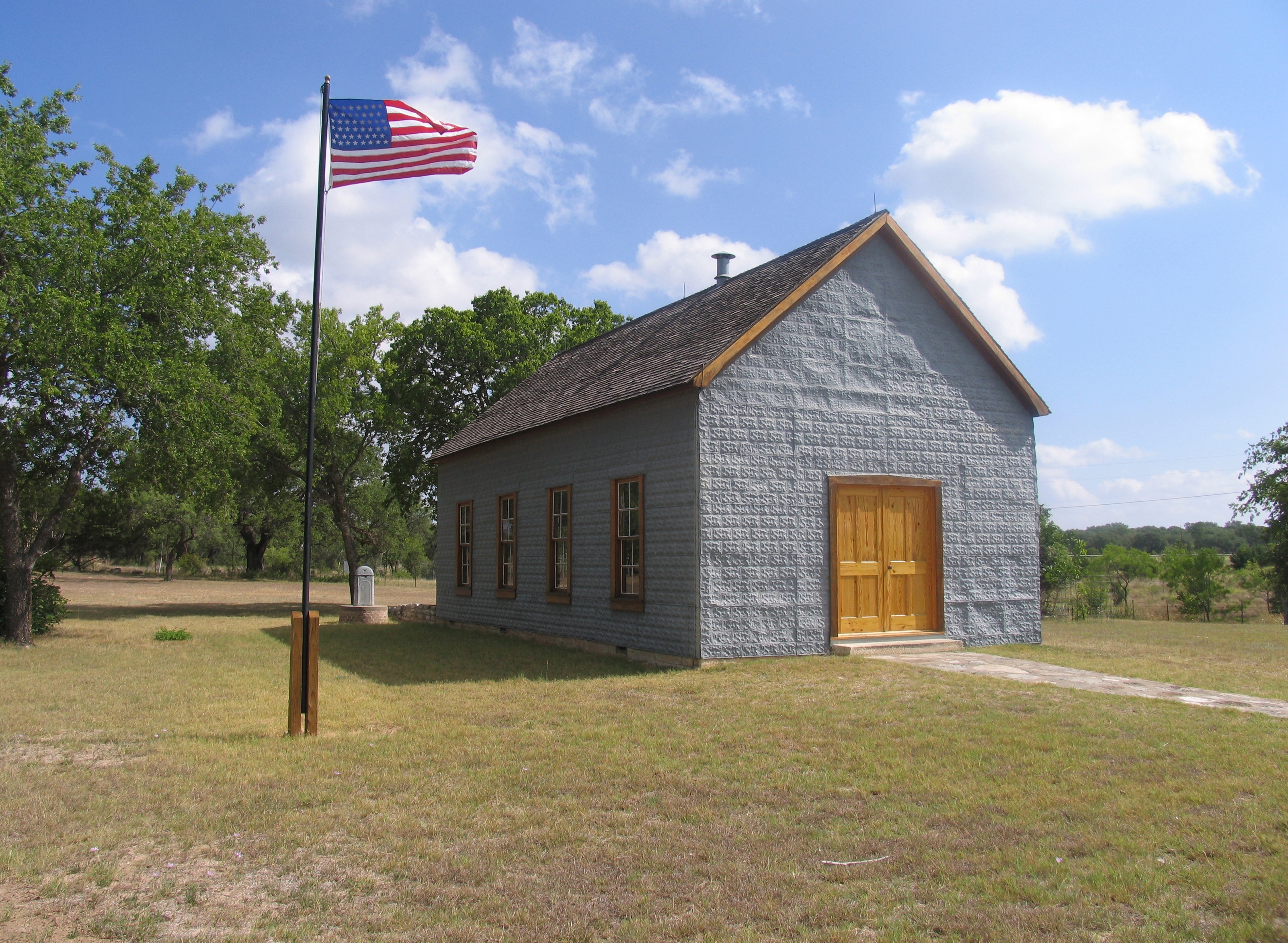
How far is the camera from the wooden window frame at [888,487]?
500 inches

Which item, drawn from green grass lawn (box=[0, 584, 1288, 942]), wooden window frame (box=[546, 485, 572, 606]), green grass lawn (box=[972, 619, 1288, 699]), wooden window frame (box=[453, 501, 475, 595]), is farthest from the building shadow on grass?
green grass lawn (box=[972, 619, 1288, 699])

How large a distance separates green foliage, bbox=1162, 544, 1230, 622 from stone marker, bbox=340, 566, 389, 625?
26.3 m

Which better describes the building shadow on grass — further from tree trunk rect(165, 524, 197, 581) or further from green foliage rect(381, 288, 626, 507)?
tree trunk rect(165, 524, 197, 581)

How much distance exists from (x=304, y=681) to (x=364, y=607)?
16194 millimetres

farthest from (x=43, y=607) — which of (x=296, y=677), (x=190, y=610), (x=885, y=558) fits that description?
(x=885, y=558)

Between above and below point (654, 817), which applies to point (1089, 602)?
below

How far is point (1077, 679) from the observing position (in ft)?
34.2

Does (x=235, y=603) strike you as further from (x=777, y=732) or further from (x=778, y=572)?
(x=777, y=732)

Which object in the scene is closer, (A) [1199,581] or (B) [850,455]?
(B) [850,455]

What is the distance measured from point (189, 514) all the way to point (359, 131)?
46644 millimetres

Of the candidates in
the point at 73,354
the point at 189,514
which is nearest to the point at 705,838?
the point at 73,354

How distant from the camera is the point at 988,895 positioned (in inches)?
167

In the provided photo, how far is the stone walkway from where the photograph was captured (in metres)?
8.96

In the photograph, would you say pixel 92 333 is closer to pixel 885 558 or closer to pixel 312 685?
pixel 312 685
